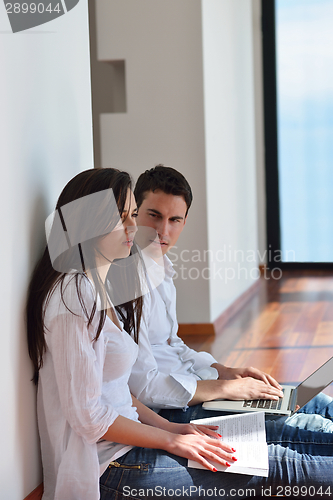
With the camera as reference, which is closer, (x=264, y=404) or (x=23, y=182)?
(x=23, y=182)

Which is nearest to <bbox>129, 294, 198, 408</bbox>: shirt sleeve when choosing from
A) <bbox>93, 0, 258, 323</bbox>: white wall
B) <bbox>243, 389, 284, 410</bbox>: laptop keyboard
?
<bbox>243, 389, 284, 410</bbox>: laptop keyboard

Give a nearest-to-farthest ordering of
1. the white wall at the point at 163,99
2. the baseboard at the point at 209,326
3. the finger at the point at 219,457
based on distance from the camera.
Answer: the finger at the point at 219,457
the white wall at the point at 163,99
the baseboard at the point at 209,326

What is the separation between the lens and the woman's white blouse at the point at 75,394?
3.63ft

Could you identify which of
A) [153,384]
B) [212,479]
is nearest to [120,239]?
[153,384]

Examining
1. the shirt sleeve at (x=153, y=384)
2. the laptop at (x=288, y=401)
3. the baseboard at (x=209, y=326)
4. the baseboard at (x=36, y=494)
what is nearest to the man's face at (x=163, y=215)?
the shirt sleeve at (x=153, y=384)

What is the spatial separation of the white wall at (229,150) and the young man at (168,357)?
1949mm

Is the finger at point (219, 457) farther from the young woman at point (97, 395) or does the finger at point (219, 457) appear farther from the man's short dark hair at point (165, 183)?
the man's short dark hair at point (165, 183)

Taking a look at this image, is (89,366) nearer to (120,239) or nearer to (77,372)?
(77,372)

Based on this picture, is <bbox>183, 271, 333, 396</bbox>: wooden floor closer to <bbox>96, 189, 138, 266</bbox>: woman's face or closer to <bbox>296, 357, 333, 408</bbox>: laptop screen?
<bbox>296, 357, 333, 408</bbox>: laptop screen

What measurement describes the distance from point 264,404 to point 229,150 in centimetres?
318

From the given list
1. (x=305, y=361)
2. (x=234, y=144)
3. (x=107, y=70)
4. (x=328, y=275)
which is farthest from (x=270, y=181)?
(x=305, y=361)

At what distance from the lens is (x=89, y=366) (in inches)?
43.3

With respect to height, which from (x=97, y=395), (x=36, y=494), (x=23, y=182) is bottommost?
(x=36, y=494)

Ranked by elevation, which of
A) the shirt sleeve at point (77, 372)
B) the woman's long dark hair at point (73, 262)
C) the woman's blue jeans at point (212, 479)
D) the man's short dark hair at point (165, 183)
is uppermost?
the man's short dark hair at point (165, 183)
